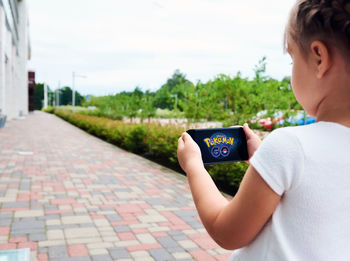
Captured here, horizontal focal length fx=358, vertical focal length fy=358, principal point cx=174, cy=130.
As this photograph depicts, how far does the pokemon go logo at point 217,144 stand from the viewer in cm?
105

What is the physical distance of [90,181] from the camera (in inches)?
242

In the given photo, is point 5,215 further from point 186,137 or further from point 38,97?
point 38,97

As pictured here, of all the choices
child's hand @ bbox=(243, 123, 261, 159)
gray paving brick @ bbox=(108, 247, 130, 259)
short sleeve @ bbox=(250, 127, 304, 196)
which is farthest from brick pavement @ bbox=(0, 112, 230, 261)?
short sleeve @ bbox=(250, 127, 304, 196)

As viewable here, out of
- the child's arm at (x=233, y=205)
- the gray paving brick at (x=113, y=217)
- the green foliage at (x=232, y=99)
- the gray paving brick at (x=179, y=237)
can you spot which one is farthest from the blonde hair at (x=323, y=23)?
the green foliage at (x=232, y=99)

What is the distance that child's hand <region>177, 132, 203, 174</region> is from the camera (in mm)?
979

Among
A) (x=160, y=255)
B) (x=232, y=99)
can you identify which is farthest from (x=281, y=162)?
(x=232, y=99)

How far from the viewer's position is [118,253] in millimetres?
3199

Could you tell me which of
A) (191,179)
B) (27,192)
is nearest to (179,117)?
(27,192)

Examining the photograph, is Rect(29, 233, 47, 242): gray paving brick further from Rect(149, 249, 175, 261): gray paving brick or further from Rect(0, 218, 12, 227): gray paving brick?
Rect(149, 249, 175, 261): gray paving brick

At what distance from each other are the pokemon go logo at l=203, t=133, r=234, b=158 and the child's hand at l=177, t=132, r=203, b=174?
53 mm

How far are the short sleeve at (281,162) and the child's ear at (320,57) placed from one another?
0.15 m

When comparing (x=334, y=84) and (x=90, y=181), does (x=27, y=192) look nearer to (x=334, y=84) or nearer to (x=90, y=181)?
(x=90, y=181)

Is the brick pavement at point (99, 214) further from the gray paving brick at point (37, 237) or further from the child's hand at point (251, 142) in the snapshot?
the child's hand at point (251, 142)

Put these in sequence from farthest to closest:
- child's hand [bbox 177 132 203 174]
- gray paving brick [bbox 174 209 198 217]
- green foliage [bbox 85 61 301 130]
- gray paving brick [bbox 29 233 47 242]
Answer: green foliage [bbox 85 61 301 130] < gray paving brick [bbox 174 209 198 217] < gray paving brick [bbox 29 233 47 242] < child's hand [bbox 177 132 203 174]
